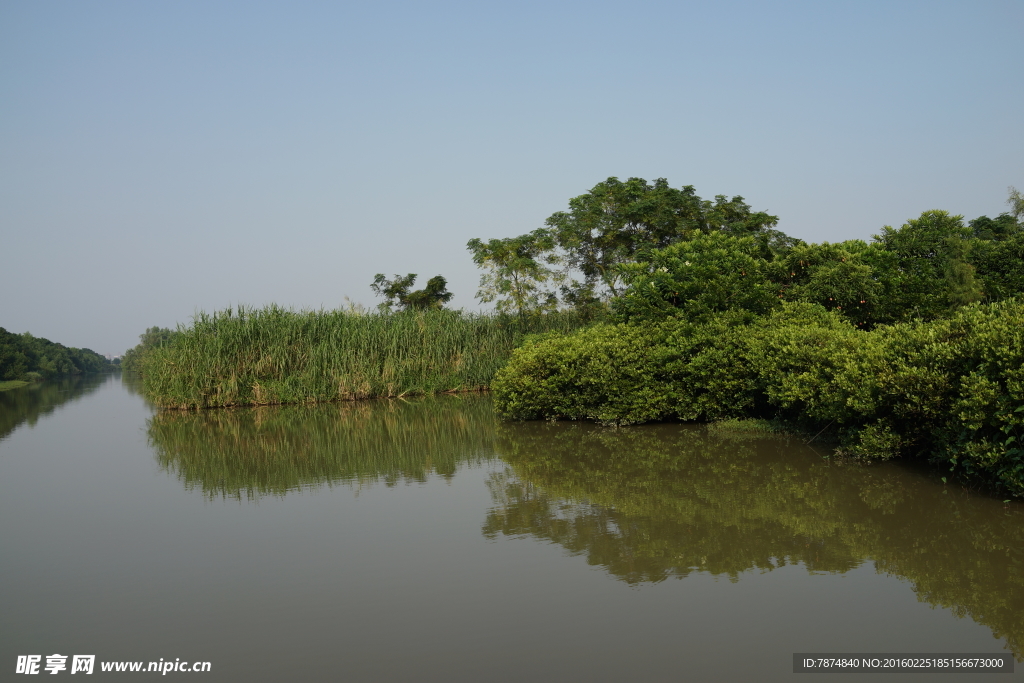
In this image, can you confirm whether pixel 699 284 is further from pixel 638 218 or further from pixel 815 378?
pixel 638 218

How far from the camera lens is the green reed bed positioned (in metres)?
18.9

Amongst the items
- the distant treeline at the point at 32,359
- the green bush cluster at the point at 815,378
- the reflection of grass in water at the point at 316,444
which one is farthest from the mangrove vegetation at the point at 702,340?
the distant treeline at the point at 32,359

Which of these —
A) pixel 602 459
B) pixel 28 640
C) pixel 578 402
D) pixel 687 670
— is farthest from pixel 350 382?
pixel 687 670

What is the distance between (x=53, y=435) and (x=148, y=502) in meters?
9.41

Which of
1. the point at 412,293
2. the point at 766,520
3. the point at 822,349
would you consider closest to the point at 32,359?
the point at 412,293

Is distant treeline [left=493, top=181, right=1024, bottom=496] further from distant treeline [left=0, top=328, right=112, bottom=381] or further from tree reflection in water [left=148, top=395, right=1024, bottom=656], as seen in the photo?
distant treeline [left=0, top=328, right=112, bottom=381]

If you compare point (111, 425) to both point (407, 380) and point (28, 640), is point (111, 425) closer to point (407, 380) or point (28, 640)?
point (407, 380)

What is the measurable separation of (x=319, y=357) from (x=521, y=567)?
15.5 meters

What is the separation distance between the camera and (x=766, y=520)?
5.87 meters

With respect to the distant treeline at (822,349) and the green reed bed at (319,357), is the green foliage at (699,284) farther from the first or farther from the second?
the green reed bed at (319,357)

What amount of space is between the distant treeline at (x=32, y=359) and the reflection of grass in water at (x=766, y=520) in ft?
211

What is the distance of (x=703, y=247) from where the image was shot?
12.3 meters

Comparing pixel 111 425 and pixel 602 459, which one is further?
pixel 111 425

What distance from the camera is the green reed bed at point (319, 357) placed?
1888cm
